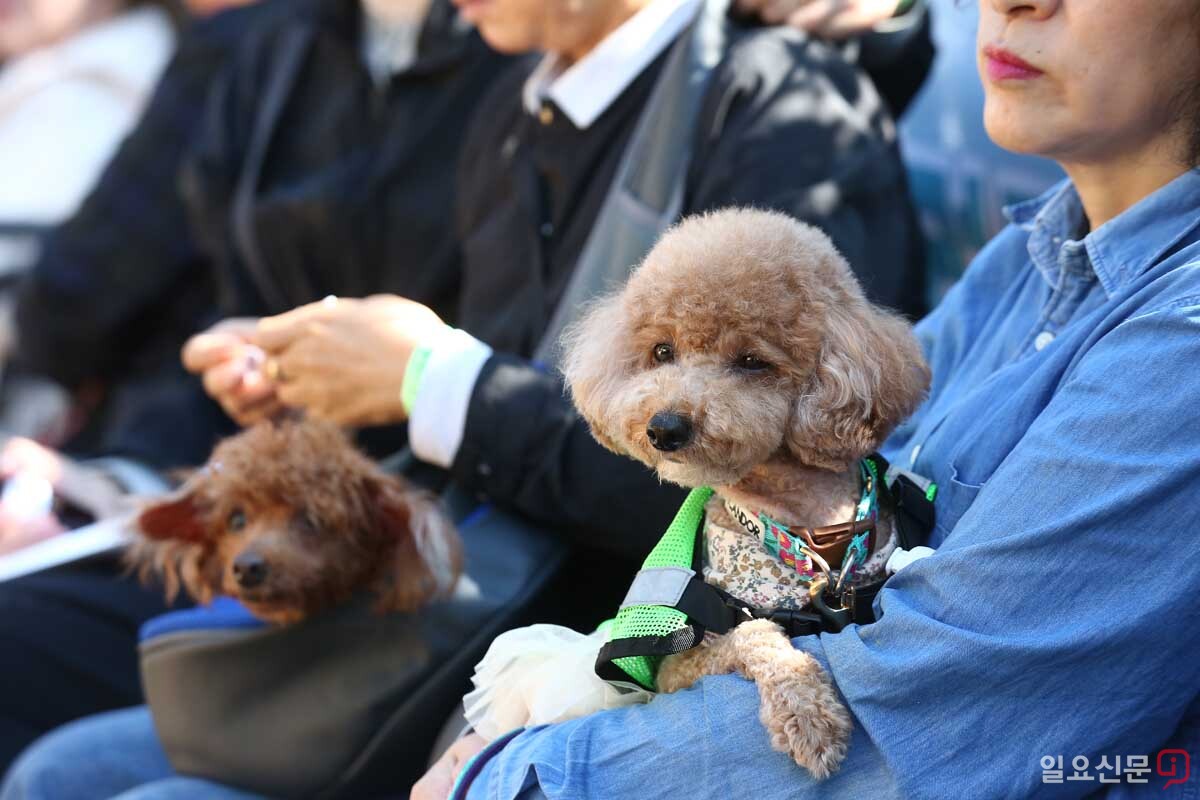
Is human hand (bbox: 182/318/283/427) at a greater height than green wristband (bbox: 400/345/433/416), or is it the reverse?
green wristband (bbox: 400/345/433/416)

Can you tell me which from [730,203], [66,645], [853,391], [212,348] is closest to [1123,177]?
[853,391]

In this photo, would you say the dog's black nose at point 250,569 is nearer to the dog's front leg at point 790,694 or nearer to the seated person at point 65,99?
the dog's front leg at point 790,694

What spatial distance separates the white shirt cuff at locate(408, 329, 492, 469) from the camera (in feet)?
6.50

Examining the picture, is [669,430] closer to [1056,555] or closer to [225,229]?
[1056,555]

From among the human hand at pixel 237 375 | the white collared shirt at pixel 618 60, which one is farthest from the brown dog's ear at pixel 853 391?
the human hand at pixel 237 375

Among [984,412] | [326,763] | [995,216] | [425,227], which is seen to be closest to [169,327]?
[425,227]

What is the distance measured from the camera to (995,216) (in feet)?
8.60

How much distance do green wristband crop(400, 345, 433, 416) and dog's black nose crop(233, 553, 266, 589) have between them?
0.35 meters

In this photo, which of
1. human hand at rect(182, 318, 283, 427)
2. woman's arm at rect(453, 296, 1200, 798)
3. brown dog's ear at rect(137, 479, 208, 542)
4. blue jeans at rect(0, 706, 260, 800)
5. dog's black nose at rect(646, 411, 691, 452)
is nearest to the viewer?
woman's arm at rect(453, 296, 1200, 798)

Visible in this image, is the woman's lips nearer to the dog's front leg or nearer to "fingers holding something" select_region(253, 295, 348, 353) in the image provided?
the dog's front leg

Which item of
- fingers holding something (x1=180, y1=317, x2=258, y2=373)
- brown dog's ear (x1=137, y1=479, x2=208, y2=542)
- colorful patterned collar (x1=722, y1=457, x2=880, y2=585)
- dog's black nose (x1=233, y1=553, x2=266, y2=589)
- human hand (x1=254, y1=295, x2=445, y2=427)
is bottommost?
brown dog's ear (x1=137, y1=479, x2=208, y2=542)

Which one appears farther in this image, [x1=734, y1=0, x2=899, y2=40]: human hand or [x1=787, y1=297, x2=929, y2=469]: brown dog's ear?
[x1=734, y1=0, x2=899, y2=40]: human hand

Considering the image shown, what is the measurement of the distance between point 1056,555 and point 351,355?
1294mm
